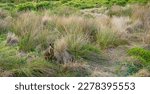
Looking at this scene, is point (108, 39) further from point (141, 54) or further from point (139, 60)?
point (139, 60)

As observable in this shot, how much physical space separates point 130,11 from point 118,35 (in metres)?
5.03

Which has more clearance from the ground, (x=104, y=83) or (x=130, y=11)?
(x=104, y=83)

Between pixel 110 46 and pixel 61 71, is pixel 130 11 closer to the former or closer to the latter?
pixel 110 46

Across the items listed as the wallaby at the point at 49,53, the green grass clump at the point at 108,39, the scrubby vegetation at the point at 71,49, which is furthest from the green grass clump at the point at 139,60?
the wallaby at the point at 49,53

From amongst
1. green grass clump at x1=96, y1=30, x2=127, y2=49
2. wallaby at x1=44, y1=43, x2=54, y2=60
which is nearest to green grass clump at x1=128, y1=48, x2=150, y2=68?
green grass clump at x1=96, y1=30, x2=127, y2=49

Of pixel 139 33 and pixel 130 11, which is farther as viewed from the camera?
pixel 130 11

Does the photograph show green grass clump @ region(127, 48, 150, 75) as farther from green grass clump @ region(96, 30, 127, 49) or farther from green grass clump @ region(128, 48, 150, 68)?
green grass clump @ region(96, 30, 127, 49)

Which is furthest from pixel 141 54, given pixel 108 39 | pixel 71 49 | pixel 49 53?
pixel 49 53

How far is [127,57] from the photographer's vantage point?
7.74 meters

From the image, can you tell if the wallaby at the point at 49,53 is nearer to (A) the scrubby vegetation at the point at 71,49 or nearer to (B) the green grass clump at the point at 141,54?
(A) the scrubby vegetation at the point at 71,49

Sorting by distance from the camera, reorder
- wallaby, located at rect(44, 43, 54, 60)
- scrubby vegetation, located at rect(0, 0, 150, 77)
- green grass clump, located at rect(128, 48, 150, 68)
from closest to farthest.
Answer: scrubby vegetation, located at rect(0, 0, 150, 77)
wallaby, located at rect(44, 43, 54, 60)
green grass clump, located at rect(128, 48, 150, 68)

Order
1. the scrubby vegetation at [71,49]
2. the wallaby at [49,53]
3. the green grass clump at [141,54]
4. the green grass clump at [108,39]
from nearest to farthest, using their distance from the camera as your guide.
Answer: the scrubby vegetation at [71,49], the wallaby at [49,53], the green grass clump at [141,54], the green grass clump at [108,39]

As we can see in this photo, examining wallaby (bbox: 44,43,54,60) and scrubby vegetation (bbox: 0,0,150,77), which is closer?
scrubby vegetation (bbox: 0,0,150,77)

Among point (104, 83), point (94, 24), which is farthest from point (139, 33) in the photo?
point (104, 83)
